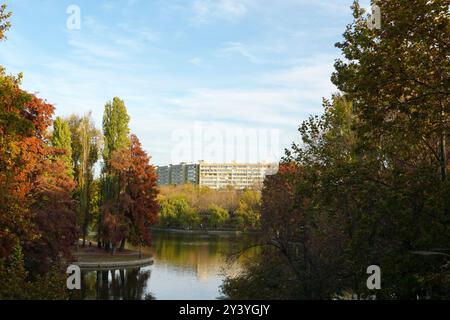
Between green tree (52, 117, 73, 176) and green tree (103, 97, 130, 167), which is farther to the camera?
green tree (103, 97, 130, 167)

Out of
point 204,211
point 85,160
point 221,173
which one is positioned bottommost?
point 204,211

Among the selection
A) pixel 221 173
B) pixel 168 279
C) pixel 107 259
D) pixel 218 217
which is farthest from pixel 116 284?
pixel 221 173

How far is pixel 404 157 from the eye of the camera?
1491 centimetres

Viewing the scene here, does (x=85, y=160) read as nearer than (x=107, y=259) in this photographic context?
No

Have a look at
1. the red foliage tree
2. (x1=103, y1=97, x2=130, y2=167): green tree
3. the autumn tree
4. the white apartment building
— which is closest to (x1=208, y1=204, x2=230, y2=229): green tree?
the autumn tree

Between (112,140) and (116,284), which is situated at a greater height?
(112,140)

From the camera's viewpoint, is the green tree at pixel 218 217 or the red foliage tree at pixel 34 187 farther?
the green tree at pixel 218 217

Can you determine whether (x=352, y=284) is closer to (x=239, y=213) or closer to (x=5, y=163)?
(x=5, y=163)

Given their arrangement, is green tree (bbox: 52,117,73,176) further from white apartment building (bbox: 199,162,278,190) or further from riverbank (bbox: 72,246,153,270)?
white apartment building (bbox: 199,162,278,190)

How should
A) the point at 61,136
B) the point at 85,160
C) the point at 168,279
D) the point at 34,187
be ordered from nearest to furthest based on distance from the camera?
the point at 34,187 < the point at 168,279 < the point at 61,136 < the point at 85,160

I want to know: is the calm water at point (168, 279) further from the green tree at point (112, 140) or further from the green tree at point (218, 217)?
the green tree at point (218, 217)

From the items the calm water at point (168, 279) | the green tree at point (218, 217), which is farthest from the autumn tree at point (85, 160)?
the green tree at point (218, 217)

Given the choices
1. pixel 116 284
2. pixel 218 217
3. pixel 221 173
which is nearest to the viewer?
pixel 116 284

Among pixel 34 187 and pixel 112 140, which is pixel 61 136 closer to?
pixel 112 140
